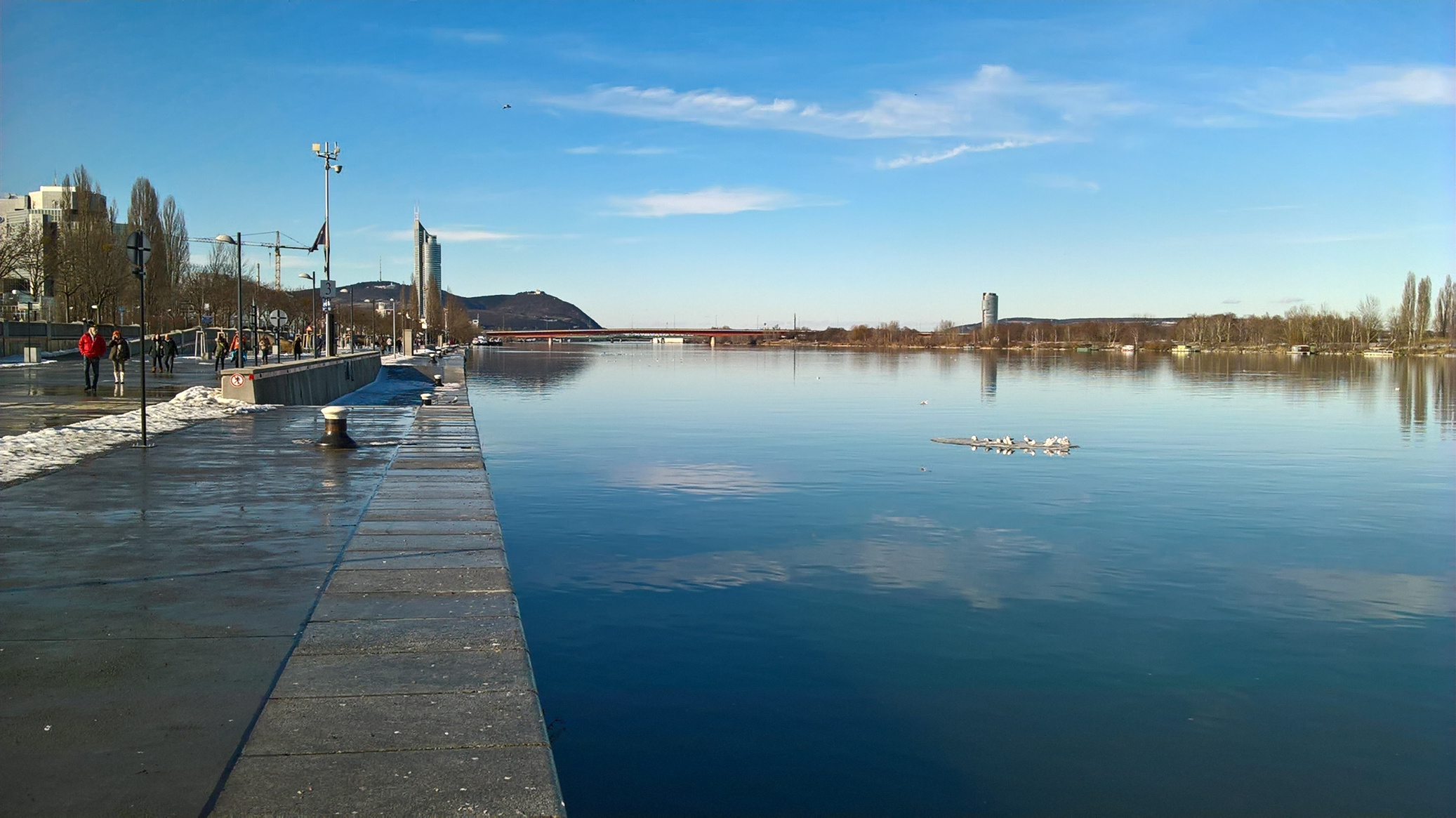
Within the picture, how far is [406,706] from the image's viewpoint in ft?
18.9

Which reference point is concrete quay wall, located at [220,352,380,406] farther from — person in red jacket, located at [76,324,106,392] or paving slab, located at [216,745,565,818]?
paving slab, located at [216,745,565,818]

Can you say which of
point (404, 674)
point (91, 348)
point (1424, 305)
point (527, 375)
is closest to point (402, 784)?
point (404, 674)

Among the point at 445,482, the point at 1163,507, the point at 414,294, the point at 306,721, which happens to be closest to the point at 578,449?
the point at 445,482

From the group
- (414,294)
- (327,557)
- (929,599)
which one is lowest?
(929,599)

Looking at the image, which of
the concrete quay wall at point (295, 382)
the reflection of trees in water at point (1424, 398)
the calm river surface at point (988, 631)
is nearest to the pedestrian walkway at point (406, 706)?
the calm river surface at point (988, 631)

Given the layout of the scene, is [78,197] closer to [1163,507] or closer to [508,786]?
[1163,507]

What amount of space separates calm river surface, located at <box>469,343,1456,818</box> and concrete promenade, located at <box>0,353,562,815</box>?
1.14 metres

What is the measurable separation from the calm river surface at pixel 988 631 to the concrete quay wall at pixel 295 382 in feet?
21.9

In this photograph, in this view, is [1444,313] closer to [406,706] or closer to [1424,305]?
[1424,305]

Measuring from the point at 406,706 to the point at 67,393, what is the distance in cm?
2848

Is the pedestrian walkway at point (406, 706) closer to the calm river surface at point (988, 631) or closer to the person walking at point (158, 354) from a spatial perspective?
the calm river surface at point (988, 631)

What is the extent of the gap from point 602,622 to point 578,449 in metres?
15.2

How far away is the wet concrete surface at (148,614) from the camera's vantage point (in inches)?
194

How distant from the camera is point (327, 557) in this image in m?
9.34
